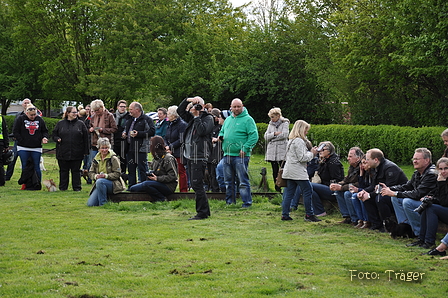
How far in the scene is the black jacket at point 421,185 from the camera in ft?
27.2

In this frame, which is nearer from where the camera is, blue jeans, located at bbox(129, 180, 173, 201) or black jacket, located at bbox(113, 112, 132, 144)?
blue jeans, located at bbox(129, 180, 173, 201)

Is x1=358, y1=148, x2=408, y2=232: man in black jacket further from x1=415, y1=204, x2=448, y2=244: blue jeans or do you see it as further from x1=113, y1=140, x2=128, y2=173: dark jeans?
x1=113, y1=140, x2=128, y2=173: dark jeans

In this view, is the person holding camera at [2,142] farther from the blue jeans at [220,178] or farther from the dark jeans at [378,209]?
the dark jeans at [378,209]

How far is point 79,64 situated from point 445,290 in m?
37.7

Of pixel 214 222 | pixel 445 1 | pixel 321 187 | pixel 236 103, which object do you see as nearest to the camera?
pixel 214 222

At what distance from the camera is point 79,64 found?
135ft

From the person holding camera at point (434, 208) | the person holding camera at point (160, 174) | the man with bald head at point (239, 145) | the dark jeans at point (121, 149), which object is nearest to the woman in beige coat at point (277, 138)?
the man with bald head at point (239, 145)

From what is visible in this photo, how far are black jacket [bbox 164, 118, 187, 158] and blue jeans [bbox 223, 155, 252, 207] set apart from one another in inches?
67.3

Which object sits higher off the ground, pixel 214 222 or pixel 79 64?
pixel 79 64

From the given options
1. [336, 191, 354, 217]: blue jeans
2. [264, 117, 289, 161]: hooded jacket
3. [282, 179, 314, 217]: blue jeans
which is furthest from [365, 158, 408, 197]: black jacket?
[264, 117, 289, 161]: hooded jacket

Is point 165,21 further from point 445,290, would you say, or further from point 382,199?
point 445,290

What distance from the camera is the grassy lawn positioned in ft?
20.3

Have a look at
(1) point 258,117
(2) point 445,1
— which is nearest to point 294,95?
(1) point 258,117

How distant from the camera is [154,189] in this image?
1216cm
